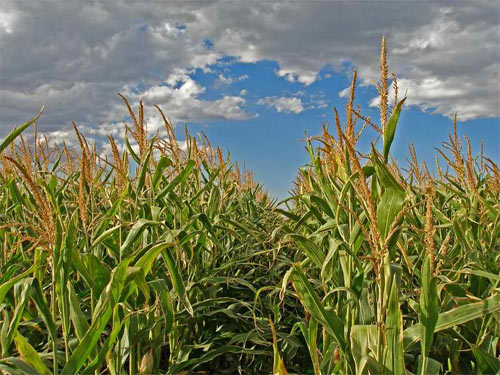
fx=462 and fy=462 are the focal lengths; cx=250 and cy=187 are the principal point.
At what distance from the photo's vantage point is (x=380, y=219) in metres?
1.42

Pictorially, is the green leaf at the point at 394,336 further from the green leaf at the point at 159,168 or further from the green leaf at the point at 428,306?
the green leaf at the point at 159,168

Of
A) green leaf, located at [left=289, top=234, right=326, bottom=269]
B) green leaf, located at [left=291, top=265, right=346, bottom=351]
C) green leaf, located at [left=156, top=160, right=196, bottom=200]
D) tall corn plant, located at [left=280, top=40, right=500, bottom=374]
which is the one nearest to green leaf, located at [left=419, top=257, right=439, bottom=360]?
tall corn plant, located at [left=280, top=40, right=500, bottom=374]

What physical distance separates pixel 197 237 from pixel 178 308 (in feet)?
1.31

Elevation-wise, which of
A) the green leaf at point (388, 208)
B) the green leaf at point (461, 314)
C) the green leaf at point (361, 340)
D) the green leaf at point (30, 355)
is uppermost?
the green leaf at point (388, 208)

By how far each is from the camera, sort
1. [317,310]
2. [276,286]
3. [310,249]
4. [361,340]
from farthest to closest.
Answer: [276,286]
[310,249]
[317,310]
[361,340]

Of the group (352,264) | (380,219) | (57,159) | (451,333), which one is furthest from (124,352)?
(57,159)

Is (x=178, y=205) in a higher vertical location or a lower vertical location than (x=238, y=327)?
higher

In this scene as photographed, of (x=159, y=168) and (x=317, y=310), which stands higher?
(x=159, y=168)

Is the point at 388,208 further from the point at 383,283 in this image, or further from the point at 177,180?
the point at 177,180

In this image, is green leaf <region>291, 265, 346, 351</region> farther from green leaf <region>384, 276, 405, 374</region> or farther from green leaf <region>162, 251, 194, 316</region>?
green leaf <region>162, 251, 194, 316</region>

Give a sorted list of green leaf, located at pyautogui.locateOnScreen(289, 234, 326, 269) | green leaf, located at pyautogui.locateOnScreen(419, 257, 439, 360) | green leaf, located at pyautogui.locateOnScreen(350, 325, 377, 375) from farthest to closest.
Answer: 1. green leaf, located at pyautogui.locateOnScreen(289, 234, 326, 269)
2. green leaf, located at pyautogui.locateOnScreen(350, 325, 377, 375)
3. green leaf, located at pyautogui.locateOnScreen(419, 257, 439, 360)

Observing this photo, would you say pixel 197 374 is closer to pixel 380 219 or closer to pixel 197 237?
pixel 197 237

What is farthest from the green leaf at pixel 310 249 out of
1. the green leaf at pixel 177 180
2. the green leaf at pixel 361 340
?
the green leaf at pixel 177 180

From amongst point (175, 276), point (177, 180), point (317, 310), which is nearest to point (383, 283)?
point (317, 310)
